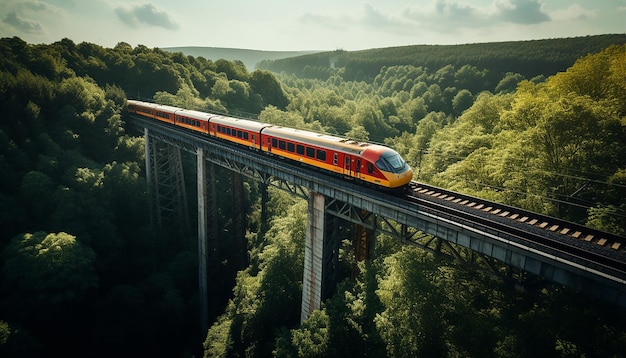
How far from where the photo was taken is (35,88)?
3906 centimetres

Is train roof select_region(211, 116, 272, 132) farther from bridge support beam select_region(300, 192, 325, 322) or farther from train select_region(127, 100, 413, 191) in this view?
bridge support beam select_region(300, 192, 325, 322)

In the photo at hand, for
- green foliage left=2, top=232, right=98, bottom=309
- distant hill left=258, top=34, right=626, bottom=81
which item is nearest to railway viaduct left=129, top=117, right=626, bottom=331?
green foliage left=2, top=232, right=98, bottom=309

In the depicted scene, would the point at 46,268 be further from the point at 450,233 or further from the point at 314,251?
the point at 450,233

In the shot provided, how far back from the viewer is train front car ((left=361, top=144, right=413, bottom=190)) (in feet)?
60.4

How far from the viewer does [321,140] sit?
22.0m

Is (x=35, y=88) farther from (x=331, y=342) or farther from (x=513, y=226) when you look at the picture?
(x=513, y=226)

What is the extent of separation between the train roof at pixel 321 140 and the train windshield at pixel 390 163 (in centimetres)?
139

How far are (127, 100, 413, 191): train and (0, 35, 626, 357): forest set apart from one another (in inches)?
168

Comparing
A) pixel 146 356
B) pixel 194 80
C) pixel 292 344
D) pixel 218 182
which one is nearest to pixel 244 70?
pixel 194 80

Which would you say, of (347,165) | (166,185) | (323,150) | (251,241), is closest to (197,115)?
(166,185)

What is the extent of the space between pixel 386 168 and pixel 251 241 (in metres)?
26.1

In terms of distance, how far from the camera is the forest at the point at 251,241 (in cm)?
1559

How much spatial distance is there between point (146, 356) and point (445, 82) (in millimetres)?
106211

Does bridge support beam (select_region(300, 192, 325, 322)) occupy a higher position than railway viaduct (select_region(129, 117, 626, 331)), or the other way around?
railway viaduct (select_region(129, 117, 626, 331))
